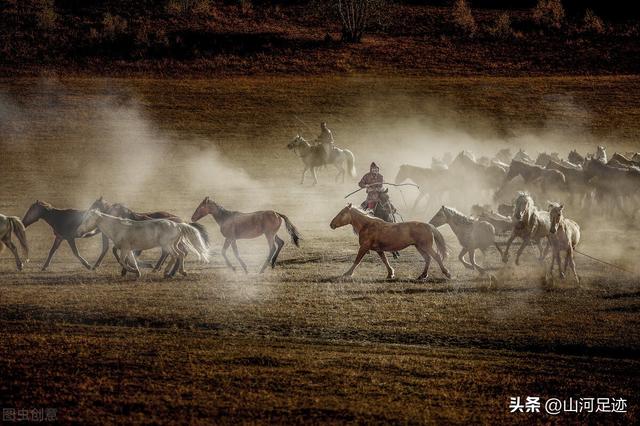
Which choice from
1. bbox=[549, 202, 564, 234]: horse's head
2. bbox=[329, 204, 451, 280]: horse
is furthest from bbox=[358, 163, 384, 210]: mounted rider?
bbox=[549, 202, 564, 234]: horse's head

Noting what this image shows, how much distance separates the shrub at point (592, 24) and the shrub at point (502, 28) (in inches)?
201

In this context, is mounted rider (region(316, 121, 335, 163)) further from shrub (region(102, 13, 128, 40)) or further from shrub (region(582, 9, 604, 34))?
shrub (region(582, 9, 604, 34))

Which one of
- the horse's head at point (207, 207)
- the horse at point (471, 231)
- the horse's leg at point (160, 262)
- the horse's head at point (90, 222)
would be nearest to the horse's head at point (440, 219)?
the horse at point (471, 231)

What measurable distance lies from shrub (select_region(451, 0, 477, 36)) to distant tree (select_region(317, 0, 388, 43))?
4.99 metres

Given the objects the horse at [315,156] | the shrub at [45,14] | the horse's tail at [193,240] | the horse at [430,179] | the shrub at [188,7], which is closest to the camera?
the horse's tail at [193,240]

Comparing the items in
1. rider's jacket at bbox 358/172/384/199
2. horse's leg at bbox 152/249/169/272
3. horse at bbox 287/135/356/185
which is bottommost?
horse at bbox 287/135/356/185

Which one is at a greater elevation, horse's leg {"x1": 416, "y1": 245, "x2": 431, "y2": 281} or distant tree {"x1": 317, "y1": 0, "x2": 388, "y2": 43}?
distant tree {"x1": 317, "y1": 0, "x2": 388, "y2": 43}

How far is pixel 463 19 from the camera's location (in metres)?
58.6

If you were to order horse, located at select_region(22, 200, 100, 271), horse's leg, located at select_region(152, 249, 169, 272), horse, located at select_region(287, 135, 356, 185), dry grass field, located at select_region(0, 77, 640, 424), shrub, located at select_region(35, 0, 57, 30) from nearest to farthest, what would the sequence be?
dry grass field, located at select_region(0, 77, 640, 424)
horse's leg, located at select_region(152, 249, 169, 272)
horse, located at select_region(22, 200, 100, 271)
horse, located at select_region(287, 135, 356, 185)
shrub, located at select_region(35, 0, 57, 30)

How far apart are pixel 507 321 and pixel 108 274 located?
826 centimetres

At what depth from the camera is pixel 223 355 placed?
12.4 metres

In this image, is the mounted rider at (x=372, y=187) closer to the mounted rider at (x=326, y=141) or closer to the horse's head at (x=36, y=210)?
the horse's head at (x=36, y=210)

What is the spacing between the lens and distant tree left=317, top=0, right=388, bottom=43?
184 ft

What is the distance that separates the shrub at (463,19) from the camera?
57500 mm
